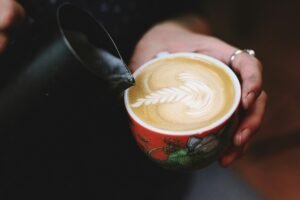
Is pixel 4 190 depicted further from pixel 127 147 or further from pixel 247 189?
pixel 247 189

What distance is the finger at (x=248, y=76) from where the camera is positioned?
0.66 meters

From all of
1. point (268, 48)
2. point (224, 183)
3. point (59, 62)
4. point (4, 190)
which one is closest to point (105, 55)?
point (59, 62)

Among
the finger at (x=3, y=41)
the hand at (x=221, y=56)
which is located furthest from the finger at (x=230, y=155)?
the finger at (x=3, y=41)

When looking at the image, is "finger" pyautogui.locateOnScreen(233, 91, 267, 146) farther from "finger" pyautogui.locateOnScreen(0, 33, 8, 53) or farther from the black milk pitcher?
"finger" pyautogui.locateOnScreen(0, 33, 8, 53)

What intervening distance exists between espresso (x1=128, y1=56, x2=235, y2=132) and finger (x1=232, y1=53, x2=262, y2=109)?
23 mm

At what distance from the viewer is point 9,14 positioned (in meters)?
0.56

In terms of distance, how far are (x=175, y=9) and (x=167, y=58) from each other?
31cm

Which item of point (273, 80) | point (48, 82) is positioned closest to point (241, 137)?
point (48, 82)

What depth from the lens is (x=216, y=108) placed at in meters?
0.65

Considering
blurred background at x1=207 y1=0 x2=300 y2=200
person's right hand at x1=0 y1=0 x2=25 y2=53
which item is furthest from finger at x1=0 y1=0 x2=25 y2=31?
blurred background at x1=207 y1=0 x2=300 y2=200

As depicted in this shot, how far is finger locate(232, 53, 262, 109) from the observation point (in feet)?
2.17

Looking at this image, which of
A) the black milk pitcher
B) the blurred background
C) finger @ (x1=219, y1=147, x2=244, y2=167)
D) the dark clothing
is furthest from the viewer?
the blurred background

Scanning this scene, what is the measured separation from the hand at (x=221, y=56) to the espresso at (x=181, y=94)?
38 millimetres

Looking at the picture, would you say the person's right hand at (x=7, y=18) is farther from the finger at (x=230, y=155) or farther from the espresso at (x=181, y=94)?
the finger at (x=230, y=155)
